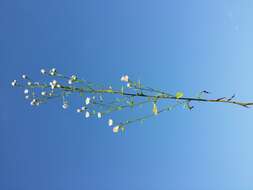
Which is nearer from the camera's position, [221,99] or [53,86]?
[221,99]

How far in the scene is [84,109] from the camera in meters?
3.31

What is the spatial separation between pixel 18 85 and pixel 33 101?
32 centimetres

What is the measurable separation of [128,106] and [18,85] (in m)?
1.25

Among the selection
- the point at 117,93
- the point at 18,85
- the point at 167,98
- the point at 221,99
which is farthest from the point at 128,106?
the point at 18,85

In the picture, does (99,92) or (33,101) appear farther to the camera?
(33,101)

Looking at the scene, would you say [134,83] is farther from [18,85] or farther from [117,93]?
[18,85]

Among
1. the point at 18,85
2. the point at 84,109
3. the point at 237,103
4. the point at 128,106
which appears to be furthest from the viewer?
the point at 18,85

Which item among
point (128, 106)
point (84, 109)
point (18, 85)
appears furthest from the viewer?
point (18, 85)

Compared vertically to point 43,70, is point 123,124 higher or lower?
lower

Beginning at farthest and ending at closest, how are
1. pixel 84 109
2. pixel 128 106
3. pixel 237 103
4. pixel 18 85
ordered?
pixel 18 85, pixel 84 109, pixel 128 106, pixel 237 103

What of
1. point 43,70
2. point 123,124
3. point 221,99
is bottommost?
point 123,124

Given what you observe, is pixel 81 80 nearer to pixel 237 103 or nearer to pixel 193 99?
pixel 193 99

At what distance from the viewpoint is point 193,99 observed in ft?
9.52

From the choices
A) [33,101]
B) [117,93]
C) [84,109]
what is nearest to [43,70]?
[33,101]
